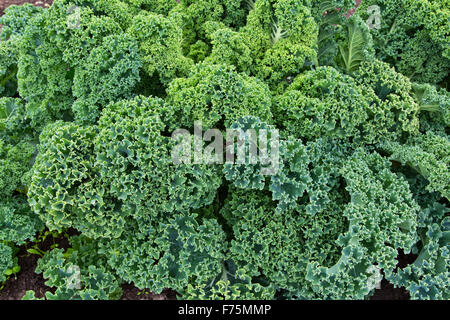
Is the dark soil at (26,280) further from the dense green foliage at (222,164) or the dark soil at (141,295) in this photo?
the dark soil at (141,295)

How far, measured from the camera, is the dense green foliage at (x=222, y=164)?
388 centimetres

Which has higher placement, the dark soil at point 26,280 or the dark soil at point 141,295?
the dark soil at point 26,280

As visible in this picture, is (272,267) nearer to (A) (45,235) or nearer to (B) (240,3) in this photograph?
(A) (45,235)

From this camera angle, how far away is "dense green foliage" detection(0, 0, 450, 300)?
388cm

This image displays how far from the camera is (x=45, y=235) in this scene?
5.04m

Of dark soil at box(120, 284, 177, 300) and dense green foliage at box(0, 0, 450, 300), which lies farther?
dark soil at box(120, 284, 177, 300)

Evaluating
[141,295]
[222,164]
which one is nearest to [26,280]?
[141,295]

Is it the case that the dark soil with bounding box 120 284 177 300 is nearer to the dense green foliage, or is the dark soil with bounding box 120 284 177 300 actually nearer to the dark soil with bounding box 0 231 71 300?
the dense green foliage

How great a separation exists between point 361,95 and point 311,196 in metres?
1.31

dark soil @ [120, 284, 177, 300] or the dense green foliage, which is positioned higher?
the dense green foliage

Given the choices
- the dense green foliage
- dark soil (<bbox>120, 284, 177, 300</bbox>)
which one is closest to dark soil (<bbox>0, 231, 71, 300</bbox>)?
the dense green foliage

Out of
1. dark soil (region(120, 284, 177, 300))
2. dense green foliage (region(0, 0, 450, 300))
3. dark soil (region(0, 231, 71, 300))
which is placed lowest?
dark soil (region(120, 284, 177, 300))

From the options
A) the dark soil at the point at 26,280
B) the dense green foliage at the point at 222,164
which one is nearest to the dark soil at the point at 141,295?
the dense green foliage at the point at 222,164

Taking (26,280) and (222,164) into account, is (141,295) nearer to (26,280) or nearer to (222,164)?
(26,280)
